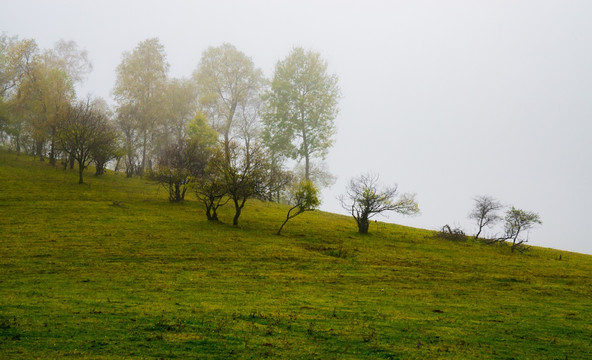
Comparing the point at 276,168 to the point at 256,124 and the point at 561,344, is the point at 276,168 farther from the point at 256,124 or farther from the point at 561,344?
the point at 256,124

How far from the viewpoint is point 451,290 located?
829 inches

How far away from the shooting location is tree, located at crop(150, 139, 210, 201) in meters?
44.3

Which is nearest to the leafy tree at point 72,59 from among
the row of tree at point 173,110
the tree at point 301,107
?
the row of tree at point 173,110

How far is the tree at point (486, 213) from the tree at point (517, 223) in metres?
1.27

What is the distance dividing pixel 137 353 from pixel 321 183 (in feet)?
235

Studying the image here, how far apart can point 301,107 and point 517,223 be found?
34185mm

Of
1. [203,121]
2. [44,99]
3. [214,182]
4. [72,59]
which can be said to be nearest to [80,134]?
[44,99]

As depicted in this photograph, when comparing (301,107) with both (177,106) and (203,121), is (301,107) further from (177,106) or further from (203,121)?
(177,106)

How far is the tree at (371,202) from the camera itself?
39.6 m

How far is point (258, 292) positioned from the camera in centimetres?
1812

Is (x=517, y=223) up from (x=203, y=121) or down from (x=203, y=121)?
down

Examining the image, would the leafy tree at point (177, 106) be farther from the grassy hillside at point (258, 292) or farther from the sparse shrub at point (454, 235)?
the sparse shrub at point (454, 235)

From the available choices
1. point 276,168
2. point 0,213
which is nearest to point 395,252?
point 276,168

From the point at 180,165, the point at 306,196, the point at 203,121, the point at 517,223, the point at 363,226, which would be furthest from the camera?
the point at 203,121
